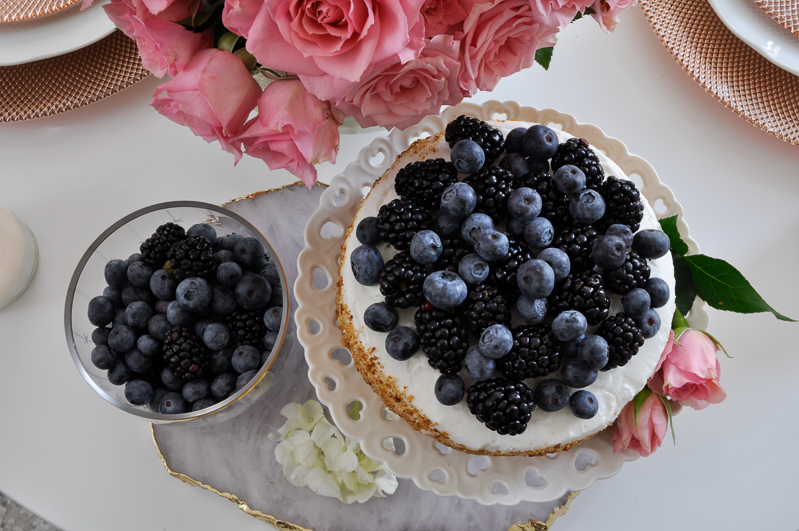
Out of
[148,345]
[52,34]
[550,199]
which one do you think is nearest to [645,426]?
[550,199]

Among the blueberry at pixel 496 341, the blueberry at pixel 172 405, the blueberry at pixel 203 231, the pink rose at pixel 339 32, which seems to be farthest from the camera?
the blueberry at pixel 203 231

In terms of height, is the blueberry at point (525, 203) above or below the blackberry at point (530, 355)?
above

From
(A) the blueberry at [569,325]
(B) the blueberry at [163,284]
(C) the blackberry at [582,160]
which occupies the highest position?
(C) the blackberry at [582,160]

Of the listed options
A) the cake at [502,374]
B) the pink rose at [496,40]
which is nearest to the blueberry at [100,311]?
the cake at [502,374]

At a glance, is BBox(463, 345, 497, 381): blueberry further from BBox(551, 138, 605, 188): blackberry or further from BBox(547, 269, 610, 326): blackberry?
BBox(551, 138, 605, 188): blackberry

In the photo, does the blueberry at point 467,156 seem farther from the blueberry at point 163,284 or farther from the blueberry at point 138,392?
the blueberry at point 138,392

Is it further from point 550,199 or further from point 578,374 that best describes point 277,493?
point 550,199

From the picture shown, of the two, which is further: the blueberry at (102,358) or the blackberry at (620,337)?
the blueberry at (102,358)

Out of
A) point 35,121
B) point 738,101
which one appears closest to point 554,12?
point 738,101
